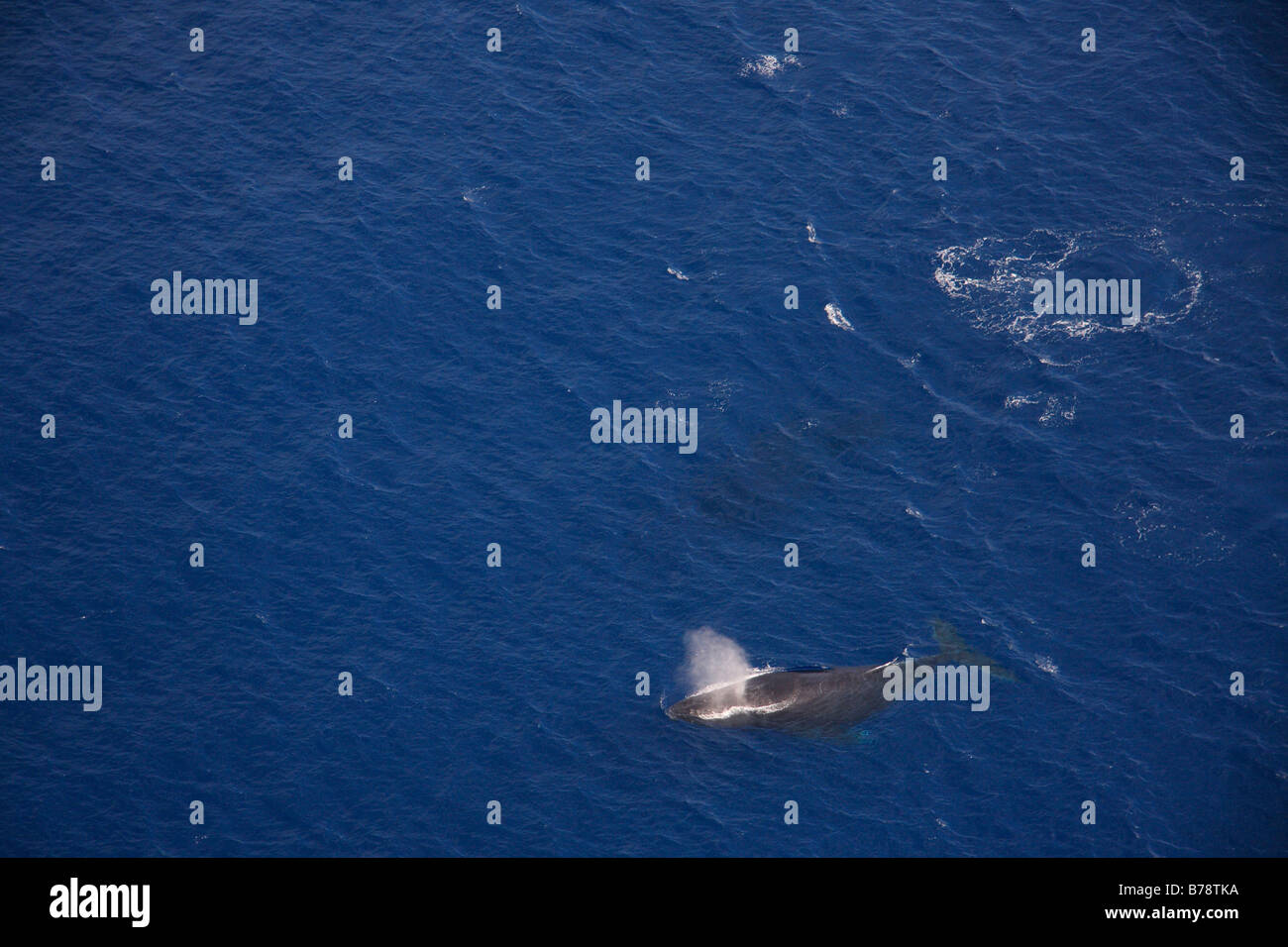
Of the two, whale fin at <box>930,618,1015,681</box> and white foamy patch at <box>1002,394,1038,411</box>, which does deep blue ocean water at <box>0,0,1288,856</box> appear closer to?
white foamy patch at <box>1002,394,1038,411</box>

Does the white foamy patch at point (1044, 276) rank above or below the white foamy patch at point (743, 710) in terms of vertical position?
above

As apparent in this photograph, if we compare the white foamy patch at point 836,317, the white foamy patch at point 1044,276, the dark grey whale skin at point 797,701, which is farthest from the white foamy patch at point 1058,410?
the dark grey whale skin at point 797,701

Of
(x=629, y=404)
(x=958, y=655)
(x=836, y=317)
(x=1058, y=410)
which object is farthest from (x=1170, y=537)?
(x=629, y=404)

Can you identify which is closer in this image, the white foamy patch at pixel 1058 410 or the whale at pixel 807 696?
the whale at pixel 807 696

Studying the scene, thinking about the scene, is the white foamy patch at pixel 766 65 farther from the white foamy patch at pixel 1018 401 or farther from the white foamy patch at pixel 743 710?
the white foamy patch at pixel 743 710

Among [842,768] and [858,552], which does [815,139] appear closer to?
[858,552]
